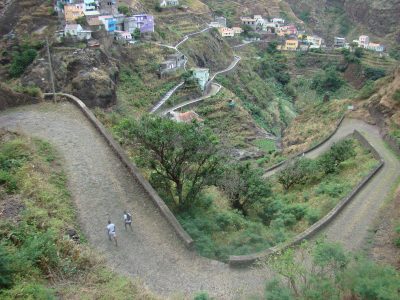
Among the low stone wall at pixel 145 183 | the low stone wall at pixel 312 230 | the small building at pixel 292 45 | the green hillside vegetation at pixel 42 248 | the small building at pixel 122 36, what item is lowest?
the small building at pixel 292 45

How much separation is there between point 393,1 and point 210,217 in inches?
4554

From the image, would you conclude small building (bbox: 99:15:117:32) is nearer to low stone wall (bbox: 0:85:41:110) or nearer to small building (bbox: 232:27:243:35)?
low stone wall (bbox: 0:85:41:110)

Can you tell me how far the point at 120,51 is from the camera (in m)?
51.2

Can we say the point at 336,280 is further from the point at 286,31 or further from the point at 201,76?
the point at 286,31

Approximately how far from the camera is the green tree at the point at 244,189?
55.5 feet

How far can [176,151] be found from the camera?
13578 millimetres

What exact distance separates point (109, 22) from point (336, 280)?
2030 inches

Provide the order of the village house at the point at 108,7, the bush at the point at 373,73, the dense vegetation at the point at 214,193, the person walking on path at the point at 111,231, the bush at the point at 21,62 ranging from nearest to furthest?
the person walking on path at the point at 111,231 < the dense vegetation at the point at 214,193 < the bush at the point at 21,62 < the village house at the point at 108,7 < the bush at the point at 373,73

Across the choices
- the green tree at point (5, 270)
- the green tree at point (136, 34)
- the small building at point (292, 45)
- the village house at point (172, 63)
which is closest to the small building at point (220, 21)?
the small building at point (292, 45)

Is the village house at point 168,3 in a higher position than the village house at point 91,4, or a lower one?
lower

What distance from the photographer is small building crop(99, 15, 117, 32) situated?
53497mm

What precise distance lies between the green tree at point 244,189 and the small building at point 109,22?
41.8 m

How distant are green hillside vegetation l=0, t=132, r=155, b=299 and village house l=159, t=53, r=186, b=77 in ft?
125

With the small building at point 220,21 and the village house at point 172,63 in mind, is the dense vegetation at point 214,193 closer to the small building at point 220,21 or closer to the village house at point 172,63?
the village house at point 172,63
